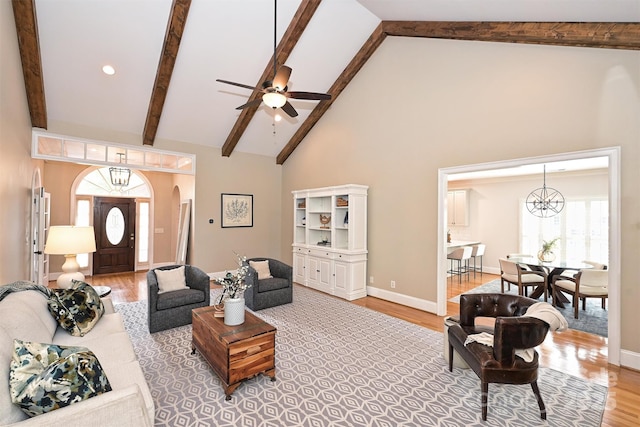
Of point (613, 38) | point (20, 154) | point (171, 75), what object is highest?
point (171, 75)

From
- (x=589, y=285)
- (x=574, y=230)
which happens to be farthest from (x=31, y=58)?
(x=574, y=230)

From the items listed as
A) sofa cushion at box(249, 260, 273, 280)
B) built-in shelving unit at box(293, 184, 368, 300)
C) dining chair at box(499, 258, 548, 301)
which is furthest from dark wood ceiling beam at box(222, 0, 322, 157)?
dining chair at box(499, 258, 548, 301)

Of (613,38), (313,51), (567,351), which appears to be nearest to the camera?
(613,38)

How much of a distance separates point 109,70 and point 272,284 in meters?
4.26

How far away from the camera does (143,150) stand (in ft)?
19.2

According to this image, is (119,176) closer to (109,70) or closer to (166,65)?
(109,70)

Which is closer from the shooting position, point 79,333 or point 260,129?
point 79,333

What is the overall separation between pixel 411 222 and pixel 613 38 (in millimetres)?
3140

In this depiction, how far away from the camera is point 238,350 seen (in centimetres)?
253

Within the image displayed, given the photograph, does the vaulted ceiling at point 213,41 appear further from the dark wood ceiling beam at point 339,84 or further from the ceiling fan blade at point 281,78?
the ceiling fan blade at point 281,78

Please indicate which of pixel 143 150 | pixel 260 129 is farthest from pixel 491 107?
pixel 143 150

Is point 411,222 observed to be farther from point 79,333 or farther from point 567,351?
point 79,333

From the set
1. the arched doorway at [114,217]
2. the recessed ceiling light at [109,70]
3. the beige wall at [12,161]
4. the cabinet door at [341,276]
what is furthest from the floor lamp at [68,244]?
the arched doorway at [114,217]

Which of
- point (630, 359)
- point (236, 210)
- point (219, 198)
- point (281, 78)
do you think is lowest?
point (630, 359)
